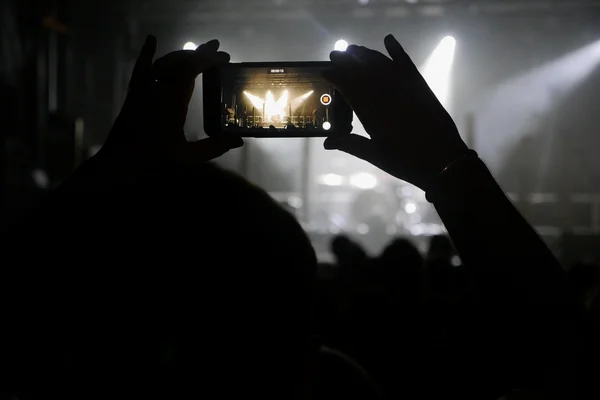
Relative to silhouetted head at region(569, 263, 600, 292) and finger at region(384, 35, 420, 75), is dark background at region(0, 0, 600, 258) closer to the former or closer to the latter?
silhouetted head at region(569, 263, 600, 292)

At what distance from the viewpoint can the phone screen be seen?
846mm

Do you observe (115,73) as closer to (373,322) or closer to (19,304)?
(373,322)

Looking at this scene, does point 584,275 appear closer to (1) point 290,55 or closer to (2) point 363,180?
(1) point 290,55

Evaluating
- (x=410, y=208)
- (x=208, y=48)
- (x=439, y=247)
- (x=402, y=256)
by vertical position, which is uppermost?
(x=208, y=48)

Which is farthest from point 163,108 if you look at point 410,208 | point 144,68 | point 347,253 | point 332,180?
point 332,180

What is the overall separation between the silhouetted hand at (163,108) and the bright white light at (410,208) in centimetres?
661

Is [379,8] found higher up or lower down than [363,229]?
higher up

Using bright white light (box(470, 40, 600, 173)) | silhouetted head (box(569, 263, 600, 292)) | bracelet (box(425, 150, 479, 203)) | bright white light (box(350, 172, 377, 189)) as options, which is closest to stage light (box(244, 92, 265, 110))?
bracelet (box(425, 150, 479, 203))

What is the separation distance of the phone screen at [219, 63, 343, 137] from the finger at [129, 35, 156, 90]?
109 millimetres

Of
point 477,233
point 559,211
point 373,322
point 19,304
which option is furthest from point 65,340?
point 559,211

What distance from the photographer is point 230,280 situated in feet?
1.33

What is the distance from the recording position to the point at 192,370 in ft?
1.32

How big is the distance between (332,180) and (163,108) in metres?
6.87

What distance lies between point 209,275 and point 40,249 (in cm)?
13
